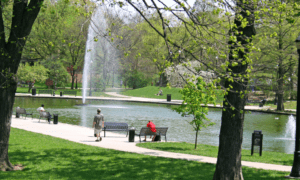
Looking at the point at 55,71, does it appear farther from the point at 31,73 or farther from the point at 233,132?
the point at 233,132

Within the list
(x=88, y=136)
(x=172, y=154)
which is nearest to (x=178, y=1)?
(x=172, y=154)

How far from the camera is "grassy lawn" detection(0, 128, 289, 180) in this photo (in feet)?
27.9

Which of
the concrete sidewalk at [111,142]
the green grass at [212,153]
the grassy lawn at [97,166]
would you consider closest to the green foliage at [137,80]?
the concrete sidewalk at [111,142]

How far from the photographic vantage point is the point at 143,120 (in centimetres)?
2603

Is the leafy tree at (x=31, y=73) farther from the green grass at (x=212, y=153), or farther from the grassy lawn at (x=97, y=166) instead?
the grassy lawn at (x=97, y=166)

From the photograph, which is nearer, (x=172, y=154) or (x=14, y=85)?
(x=14, y=85)

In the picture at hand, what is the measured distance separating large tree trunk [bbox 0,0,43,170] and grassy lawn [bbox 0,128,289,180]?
110 cm

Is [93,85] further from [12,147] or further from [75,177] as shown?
[75,177]

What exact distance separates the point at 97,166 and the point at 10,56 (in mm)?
3968

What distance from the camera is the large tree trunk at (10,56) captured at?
8.60 m

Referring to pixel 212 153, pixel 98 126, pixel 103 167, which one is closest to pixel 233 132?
pixel 103 167

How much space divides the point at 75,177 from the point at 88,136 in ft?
28.6

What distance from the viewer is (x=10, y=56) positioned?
864 centimetres

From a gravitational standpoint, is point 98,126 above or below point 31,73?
below
